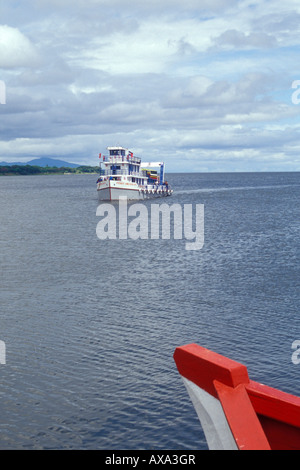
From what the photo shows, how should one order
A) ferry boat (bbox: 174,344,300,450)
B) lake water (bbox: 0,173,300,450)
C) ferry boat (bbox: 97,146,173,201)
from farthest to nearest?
ferry boat (bbox: 97,146,173,201) < lake water (bbox: 0,173,300,450) < ferry boat (bbox: 174,344,300,450)

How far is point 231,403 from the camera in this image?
6438 mm

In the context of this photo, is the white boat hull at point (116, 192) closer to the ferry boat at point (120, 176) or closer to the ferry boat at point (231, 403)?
the ferry boat at point (120, 176)

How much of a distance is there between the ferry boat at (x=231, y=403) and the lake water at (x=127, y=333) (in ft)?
16.9

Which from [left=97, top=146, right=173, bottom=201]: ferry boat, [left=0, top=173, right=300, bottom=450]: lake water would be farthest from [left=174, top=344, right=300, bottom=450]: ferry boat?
[left=97, top=146, right=173, bottom=201]: ferry boat

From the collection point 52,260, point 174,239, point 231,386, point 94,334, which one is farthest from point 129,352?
point 174,239

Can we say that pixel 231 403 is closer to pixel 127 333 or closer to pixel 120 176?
pixel 127 333

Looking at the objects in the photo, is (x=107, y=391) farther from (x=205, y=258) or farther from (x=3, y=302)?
(x=205, y=258)

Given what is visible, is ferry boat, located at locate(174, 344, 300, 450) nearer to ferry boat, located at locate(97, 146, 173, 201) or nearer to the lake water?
the lake water

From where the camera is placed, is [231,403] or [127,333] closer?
[231,403]

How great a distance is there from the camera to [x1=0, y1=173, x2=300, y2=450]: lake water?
12648mm

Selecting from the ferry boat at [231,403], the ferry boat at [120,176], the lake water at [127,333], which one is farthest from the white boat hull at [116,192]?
the ferry boat at [231,403]

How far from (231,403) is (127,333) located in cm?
1285

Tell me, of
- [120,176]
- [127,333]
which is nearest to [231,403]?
[127,333]

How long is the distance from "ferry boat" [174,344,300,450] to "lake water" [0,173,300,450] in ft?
16.9
